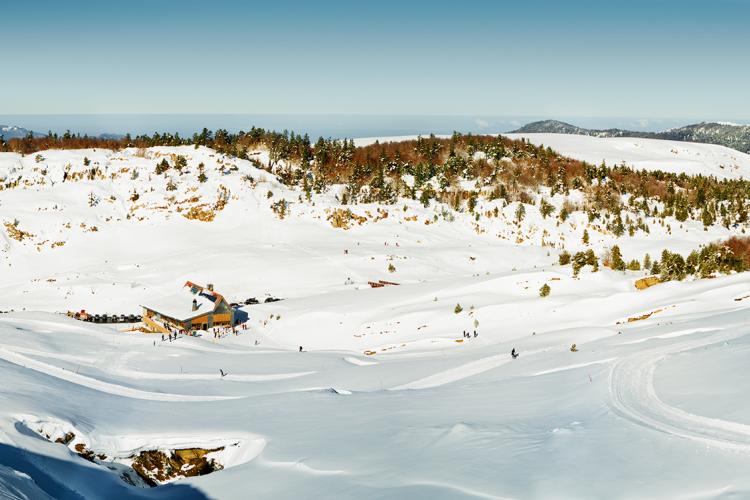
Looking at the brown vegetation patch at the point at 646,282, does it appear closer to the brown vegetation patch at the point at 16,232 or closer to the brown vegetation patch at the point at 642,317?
the brown vegetation patch at the point at 642,317

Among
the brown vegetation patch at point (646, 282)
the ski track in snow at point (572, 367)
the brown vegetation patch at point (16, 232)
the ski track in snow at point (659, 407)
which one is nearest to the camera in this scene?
the ski track in snow at point (659, 407)

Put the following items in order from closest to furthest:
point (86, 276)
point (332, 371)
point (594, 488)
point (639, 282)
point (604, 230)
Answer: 1. point (594, 488)
2. point (332, 371)
3. point (639, 282)
4. point (86, 276)
5. point (604, 230)

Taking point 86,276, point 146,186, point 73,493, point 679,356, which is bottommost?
point 86,276

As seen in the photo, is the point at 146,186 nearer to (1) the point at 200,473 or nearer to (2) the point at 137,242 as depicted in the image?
(2) the point at 137,242

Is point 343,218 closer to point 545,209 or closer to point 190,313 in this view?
point 545,209

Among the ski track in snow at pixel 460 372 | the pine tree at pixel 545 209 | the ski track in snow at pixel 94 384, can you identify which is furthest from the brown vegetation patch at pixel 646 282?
the pine tree at pixel 545 209

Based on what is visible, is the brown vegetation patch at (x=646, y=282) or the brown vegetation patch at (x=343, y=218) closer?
the brown vegetation patch at (x=646, y=282)

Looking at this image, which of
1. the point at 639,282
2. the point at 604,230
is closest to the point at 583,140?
the point at 604,230
